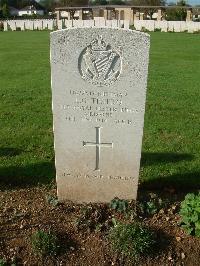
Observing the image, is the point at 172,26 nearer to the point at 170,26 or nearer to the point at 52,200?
the point at 170,26

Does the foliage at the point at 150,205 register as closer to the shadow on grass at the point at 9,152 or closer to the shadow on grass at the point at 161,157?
the shadow on grass at the point at 161,157

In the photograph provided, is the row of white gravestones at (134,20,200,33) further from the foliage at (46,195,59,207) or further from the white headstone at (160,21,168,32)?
the foliage at (46,195,59,207)

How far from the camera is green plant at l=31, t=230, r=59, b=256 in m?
4.79

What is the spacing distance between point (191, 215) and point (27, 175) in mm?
2612

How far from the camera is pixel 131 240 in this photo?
4.79 m

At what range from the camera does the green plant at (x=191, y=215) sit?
503 cm

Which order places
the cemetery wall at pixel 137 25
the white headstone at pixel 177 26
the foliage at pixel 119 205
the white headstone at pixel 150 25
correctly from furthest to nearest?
the white headstone at pixel 150 25
the white headstone at pixel 177 26
the cemetery wall at pixel 137 25
the foliage at pixel 119 205

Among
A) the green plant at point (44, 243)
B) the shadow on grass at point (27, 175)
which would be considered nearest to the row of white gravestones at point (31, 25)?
the shadow on grass at point (27, 175)

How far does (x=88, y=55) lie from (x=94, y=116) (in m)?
0.72

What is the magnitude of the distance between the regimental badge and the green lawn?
200 centimetres

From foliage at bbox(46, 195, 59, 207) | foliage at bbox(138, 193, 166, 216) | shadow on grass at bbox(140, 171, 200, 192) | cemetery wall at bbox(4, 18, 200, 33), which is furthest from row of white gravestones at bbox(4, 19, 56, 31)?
foliage at bbox(138, 193, 166, 216)

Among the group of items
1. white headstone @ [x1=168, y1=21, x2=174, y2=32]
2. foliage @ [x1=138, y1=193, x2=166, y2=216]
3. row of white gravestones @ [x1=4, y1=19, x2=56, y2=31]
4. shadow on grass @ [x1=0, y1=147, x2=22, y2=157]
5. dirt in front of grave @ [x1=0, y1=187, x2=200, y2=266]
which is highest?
foliage @ [x1=138, y1=193, x2=166, y2=216]

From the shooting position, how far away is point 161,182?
6547 millimetres

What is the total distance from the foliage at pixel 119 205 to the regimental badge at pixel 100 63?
1452mm
